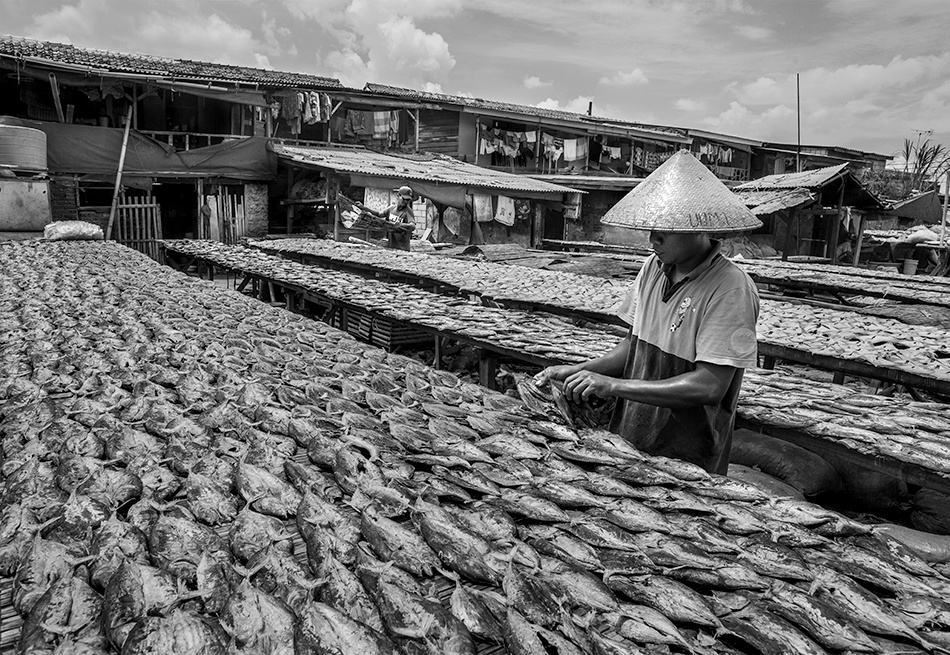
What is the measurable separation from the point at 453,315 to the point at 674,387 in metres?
3.80

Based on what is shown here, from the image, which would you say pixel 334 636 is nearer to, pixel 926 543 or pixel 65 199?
pixel 926 543

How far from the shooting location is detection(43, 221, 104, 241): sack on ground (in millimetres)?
11328

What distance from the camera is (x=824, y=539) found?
1.78 m

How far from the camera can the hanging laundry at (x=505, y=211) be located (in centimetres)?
1836

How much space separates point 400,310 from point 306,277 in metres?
2.79

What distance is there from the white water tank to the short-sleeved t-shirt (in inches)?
554

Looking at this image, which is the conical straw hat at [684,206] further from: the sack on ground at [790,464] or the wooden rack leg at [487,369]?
the wooden rack leg at [487,369]

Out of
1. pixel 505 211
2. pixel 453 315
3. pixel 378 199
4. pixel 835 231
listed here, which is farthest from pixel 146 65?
pixel 835 231

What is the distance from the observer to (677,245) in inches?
101

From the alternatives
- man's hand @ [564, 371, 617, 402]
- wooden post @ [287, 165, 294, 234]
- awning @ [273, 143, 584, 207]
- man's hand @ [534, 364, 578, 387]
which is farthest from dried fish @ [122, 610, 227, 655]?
wooden post @ [287, 165, 294, 234]

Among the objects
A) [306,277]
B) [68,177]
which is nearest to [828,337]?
[306,277]

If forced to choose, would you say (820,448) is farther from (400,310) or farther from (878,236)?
(878,236)

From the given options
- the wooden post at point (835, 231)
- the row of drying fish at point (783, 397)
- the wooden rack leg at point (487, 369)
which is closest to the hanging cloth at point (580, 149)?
the wooden post at point (835, 231)

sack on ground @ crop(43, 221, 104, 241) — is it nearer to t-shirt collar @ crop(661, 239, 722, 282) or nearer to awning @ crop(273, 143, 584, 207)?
awning @ crop(273, 143, 584, 207)
